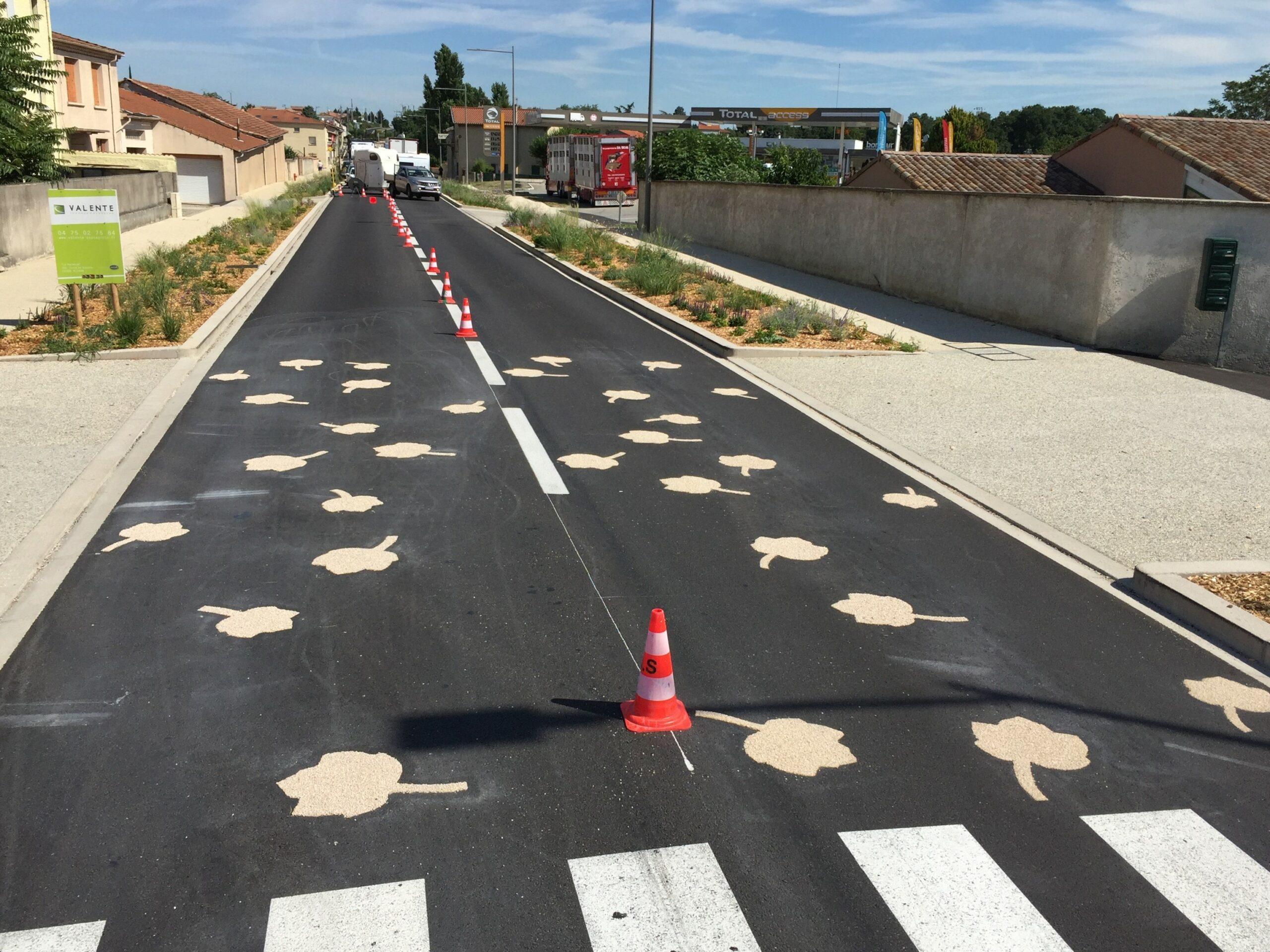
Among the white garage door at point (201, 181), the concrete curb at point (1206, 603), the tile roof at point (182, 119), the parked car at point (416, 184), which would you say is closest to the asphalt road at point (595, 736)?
the concrete curb at point (1206, 603)

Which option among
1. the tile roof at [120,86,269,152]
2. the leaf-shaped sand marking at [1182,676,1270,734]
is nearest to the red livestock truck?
the tile roof at [120,86,269,152]

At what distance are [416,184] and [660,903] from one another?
58.8 meters

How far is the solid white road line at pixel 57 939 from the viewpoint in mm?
3396

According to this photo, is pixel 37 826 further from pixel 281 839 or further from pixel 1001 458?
pixel 1001 458

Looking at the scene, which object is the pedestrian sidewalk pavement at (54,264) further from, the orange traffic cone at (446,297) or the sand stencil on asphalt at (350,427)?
the sand stencil on asphalt at (350,427)

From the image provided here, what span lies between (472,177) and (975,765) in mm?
100822

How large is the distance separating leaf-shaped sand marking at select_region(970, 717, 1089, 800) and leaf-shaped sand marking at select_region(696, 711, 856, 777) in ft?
2.16

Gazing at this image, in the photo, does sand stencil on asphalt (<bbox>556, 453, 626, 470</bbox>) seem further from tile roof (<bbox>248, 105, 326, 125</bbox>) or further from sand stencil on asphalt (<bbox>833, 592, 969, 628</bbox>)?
tile roof (<bbox>248, 105, 326, 125</bbox>)

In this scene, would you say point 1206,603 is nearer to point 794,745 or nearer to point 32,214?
point 794,745

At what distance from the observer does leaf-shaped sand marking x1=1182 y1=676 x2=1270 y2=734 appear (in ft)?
16.9

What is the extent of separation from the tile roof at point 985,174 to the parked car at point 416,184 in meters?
35.5

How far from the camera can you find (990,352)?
48.0ft

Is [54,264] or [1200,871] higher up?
[54,264]

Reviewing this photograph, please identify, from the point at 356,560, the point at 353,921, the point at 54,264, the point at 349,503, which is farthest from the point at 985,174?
the point at 353,921
